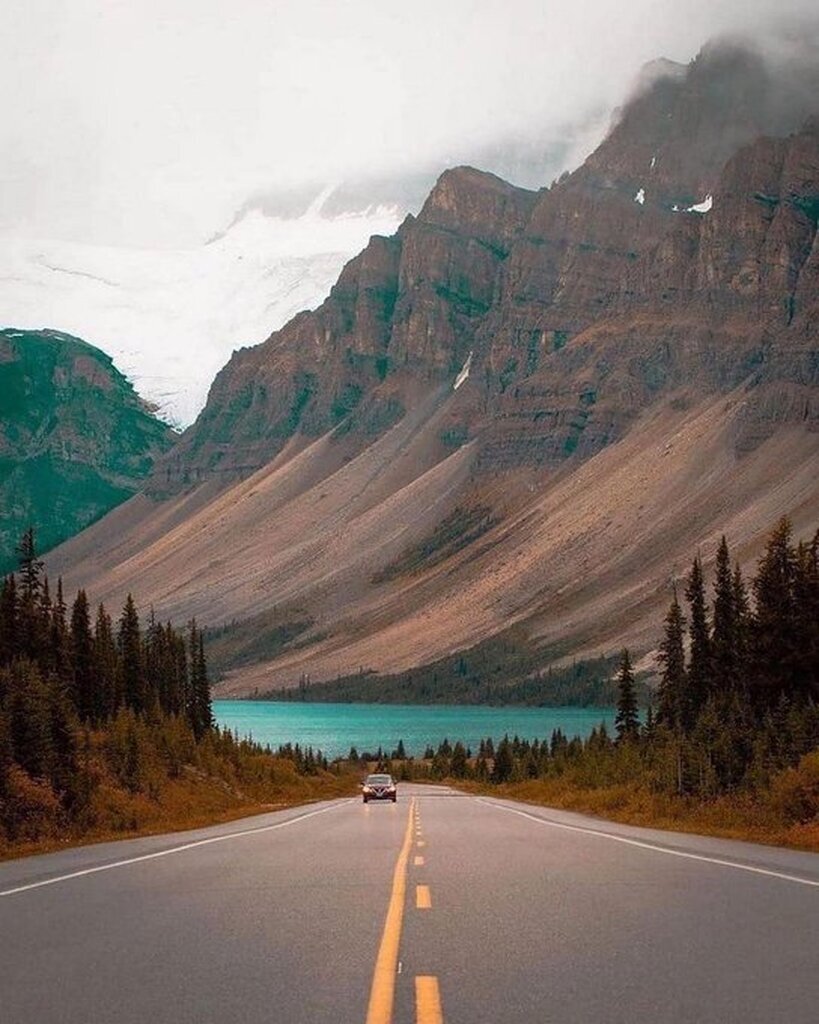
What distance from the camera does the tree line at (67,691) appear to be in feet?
113

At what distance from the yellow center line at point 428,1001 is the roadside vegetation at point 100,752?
731 inches

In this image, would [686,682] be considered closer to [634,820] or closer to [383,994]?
[634,820]

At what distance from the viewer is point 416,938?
13406 millimetres

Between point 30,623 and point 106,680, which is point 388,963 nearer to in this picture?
point 30,623

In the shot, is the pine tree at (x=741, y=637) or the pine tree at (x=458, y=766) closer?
the pine tree at (x=741, y=637)

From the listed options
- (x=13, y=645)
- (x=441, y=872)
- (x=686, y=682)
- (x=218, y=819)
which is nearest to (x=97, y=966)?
(x=441, y=872)

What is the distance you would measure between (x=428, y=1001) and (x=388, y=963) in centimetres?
169

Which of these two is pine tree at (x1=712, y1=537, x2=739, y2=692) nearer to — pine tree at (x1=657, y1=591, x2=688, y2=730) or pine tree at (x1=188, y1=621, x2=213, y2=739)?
pine tree at (x1=657, y1=591, x2=688, y2=730)

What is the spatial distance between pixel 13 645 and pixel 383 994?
7611cm

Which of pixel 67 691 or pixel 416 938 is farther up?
pixel 67 691

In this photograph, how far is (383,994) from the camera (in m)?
10.5

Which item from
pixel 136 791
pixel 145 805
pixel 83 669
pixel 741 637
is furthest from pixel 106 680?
pixel 145 805

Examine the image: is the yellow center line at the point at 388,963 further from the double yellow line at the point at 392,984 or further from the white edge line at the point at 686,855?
the white edge line at the point at 686,855

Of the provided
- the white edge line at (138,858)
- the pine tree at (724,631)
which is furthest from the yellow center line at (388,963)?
the pine tree at (724,631)
